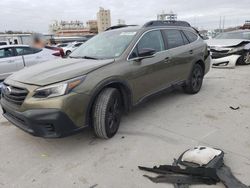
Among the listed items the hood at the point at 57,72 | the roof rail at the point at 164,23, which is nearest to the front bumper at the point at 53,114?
the hood at the point at 57,72

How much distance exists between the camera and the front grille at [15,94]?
123 inches

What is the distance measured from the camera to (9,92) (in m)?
3.33

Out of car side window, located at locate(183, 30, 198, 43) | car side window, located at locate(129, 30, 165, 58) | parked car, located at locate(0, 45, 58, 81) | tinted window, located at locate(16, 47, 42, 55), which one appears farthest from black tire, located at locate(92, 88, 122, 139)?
tinted window, located at locate(16, 47, 42, 55)

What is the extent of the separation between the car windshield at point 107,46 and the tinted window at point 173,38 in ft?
2.99

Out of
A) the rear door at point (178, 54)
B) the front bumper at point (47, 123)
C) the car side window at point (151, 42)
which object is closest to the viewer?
the front bumper at point (47, 123)

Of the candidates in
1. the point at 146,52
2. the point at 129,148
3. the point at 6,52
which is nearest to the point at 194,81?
the point at 146,52

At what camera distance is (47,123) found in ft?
9.74

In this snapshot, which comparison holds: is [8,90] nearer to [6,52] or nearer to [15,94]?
[15,94]

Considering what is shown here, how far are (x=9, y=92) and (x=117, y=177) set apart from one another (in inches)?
72.5

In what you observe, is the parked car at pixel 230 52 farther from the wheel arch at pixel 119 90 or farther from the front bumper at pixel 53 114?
the front bumper at pixel 53 114

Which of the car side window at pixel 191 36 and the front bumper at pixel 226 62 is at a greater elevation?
the car side window at pixel 191 36

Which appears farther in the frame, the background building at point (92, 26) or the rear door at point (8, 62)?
the background building at point (92, 26)

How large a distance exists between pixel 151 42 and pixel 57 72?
Answer: 1.84 m

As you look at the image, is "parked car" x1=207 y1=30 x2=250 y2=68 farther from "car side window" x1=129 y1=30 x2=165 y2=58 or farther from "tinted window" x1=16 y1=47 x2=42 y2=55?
"tinted window" x1=16 y1=47 x2=42 y2=55
